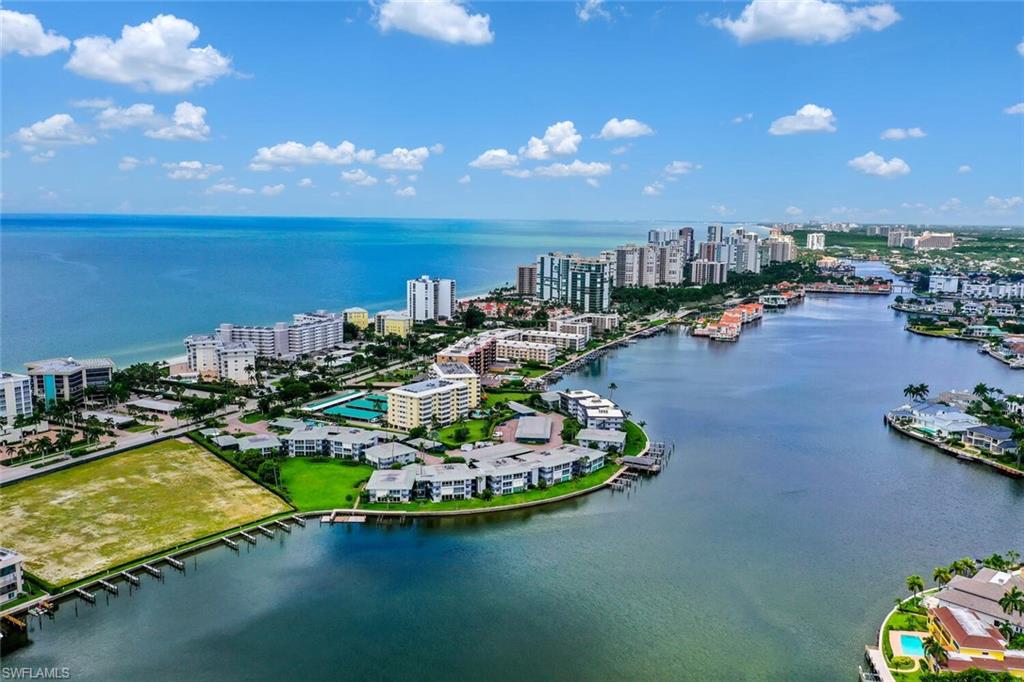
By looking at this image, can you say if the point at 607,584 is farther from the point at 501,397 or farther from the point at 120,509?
the point at 501,397

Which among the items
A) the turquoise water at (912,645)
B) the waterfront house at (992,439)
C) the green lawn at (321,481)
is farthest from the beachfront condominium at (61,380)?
the waterfront house at (992,439)

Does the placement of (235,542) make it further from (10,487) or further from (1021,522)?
(1021,522)

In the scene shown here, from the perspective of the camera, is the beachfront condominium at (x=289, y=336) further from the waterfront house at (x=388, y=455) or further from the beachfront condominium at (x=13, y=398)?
the waterfront house at (x=388, y=455)

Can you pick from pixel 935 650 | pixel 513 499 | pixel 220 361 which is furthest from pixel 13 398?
pixel 935 650

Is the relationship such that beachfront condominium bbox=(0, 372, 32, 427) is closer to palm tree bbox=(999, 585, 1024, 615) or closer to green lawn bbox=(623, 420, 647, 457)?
green lawn bbox=(623, 420, 647, 457)

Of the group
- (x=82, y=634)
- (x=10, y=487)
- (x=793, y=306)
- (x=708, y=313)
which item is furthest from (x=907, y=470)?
(x=793, y=306)
